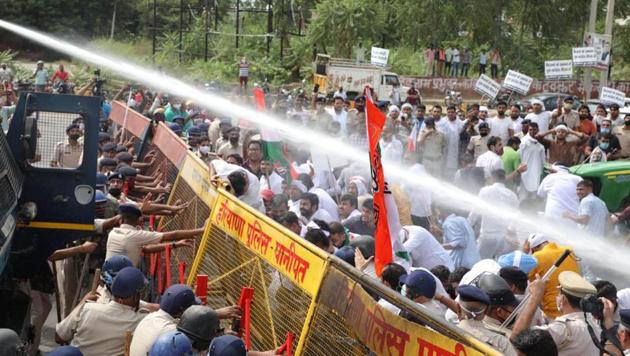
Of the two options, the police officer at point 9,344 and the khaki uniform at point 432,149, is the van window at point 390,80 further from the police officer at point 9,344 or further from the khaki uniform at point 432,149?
the police officer at point 9,344

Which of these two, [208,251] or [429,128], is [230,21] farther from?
[208,251]

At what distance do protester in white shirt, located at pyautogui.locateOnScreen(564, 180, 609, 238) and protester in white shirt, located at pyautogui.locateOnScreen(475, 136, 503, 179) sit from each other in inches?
80.8

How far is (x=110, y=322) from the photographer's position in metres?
6.61

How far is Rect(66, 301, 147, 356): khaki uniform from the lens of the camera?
659 cm

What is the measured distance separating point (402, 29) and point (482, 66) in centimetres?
663

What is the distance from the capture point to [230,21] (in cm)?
5866

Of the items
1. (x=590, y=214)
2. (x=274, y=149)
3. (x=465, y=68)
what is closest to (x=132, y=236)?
(x=274, y=149)

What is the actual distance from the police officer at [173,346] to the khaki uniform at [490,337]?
160 centimetres

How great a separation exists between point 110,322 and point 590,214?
716 centimetres

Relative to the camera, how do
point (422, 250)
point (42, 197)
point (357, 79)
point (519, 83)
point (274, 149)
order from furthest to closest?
point (357, 79) → point (519, 83) → point (274, 149) → point (422, 250) → point (42, 197)

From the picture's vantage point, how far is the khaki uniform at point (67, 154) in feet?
38.7

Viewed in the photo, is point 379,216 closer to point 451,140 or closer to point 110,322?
point 110,322

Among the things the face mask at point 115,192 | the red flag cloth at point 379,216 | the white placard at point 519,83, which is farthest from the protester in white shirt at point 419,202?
the white placard at point 519,83

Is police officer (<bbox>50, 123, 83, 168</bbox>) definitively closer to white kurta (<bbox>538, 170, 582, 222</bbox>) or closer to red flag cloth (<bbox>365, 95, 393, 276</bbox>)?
red flag cloth (<bbox>365, 95, 393, 276</bbox>)
